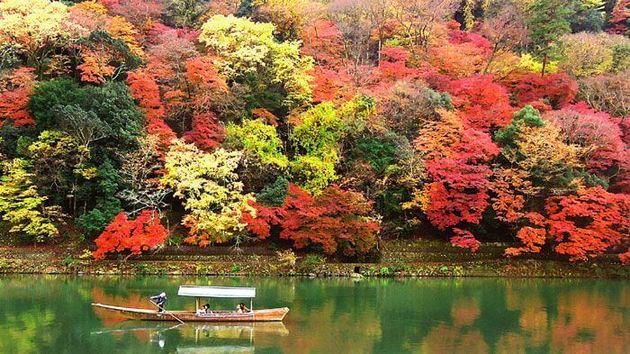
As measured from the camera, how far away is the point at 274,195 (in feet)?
113

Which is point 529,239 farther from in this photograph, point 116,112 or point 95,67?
point 95,67

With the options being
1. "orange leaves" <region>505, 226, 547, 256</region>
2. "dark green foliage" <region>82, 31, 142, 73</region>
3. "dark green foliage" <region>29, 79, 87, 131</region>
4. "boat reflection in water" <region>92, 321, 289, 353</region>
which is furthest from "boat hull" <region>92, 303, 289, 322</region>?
"dark green foliage" <region>82, 31, 142, 73</region>

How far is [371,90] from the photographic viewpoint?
4094cm

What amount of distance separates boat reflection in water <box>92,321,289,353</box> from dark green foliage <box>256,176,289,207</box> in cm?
1328

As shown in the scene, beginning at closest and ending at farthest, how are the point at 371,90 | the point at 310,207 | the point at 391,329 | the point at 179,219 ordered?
the point at 391,329
the point at 310,207
the point at 179,219
the point at 371,90

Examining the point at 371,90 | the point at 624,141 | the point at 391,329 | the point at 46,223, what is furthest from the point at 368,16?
the point at 391,329

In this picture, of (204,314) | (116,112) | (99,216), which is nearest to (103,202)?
(99,216)

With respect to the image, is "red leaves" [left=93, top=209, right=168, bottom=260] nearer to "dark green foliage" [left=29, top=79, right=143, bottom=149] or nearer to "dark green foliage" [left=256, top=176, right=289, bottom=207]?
"dark green foliage" [left=29, top=79, right=143, bottom=149]

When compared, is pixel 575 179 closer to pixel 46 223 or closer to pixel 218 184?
pixel 218 184

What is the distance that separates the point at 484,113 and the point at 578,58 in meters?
14.0

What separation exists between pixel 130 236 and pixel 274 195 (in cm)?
847

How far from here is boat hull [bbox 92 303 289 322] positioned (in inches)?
846

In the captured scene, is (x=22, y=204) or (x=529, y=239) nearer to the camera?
(x=22, y=204)

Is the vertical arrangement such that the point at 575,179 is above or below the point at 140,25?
below
